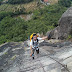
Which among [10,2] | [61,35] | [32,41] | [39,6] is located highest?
[10,2]

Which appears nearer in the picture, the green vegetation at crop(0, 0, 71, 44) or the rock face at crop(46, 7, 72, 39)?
the rock face at crop(46, 7, 72, 39)

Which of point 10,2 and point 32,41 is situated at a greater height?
point 10,2

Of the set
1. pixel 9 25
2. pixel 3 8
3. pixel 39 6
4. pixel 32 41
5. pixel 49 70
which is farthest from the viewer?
pixel 3 8

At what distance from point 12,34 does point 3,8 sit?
37.0 metres

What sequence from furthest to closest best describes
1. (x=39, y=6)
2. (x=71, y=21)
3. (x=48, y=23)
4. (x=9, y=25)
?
(x=39, y=6) → (x=9, y=25) → (x=48, y=23) → (x=71, y=21)

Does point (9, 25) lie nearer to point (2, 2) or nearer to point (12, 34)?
point (12, 34)

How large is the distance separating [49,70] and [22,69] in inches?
A: 58.0

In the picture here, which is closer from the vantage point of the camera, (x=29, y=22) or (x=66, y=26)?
(x=66, y=26)

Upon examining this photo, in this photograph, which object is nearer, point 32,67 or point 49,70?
point 49,70

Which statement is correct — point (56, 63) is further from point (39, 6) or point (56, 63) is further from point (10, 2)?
point (10, 2)

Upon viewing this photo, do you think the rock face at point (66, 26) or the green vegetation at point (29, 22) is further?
the green vegetation at point (29, 22)

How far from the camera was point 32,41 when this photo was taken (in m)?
5.49

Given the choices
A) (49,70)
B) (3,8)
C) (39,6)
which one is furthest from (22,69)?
(3,8)

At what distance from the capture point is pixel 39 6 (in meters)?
54.4
